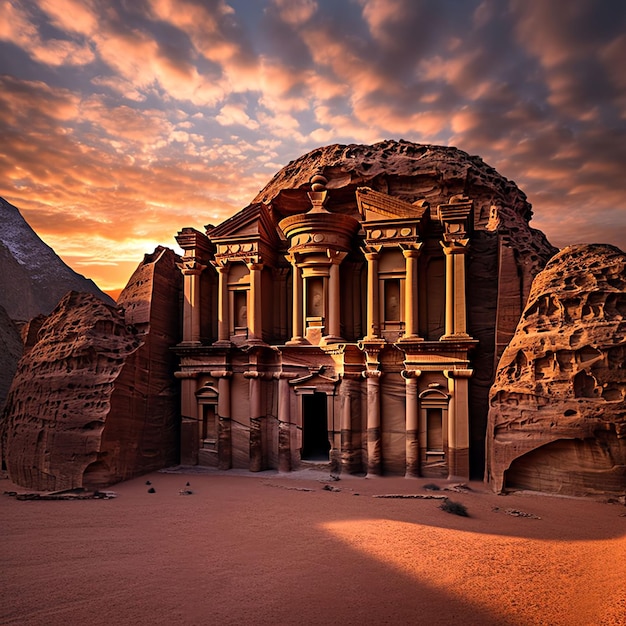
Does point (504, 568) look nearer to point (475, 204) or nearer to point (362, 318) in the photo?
point (362, 318)

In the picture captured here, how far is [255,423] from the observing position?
1819 centimetres

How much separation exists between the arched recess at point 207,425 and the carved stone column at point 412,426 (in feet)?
25.3

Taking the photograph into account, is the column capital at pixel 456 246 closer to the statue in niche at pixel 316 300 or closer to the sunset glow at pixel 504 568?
the statue in niche at pixel 316 300

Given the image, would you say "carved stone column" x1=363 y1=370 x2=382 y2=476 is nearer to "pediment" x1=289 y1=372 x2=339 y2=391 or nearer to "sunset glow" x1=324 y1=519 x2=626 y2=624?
"pediment" x1=289 y1=372 x2=339 y2=391

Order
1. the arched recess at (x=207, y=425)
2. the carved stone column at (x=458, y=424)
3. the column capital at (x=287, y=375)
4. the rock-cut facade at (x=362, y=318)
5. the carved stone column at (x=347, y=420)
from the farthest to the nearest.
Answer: the arched recess at (x=207, y=425) < the column capital at (x=287, y=375) < the carved stone column at (x=347, y=420) < the rock-cut facade at (x=362, y=318) < the carved stone column at (x=458, y=424)

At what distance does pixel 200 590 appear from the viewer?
21.5ft

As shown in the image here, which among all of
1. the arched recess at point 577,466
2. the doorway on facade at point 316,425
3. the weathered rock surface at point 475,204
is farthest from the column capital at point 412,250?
the arched recess at point 577,466

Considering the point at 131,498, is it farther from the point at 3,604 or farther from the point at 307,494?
the point at 3,604

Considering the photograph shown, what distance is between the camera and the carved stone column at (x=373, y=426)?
1653 cm

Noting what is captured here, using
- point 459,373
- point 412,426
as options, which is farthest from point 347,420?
point 459,373

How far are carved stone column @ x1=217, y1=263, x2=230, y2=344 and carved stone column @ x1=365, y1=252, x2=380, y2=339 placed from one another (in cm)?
606

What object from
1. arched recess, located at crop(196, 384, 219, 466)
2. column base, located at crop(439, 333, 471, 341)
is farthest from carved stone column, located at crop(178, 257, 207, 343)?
column base, located at crop(439, 333, 471, 341)

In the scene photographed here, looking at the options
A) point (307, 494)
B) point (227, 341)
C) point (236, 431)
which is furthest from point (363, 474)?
point (227, 341)

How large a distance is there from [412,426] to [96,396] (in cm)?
1094
